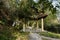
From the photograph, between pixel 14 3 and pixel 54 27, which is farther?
pixel 54 27

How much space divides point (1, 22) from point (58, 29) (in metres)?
18.7

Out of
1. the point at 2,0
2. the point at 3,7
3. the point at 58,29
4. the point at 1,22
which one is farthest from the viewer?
the point at 58,29

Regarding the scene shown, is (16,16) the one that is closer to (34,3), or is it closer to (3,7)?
(3,7)

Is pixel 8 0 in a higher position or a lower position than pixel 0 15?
higher

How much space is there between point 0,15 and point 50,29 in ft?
63.0

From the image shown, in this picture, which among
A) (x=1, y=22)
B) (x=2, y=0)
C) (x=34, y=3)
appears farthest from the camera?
(x=1, y=22)

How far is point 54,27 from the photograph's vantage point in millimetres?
27875

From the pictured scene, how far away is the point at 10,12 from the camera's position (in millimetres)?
9805

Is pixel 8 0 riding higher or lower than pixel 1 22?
higher

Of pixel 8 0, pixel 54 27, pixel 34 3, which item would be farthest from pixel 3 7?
pixel 54 27

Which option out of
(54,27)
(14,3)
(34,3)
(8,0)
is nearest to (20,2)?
(14,3)

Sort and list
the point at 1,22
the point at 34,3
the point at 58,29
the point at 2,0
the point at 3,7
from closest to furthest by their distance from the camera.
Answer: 1. the point at 34,3
2. the point at 2,0
3. the point at 3,7
4. the point at 1,22
5. the point at 58,29

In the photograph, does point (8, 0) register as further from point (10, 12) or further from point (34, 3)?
point (34, 3)

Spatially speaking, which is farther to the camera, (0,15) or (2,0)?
(0,15)
